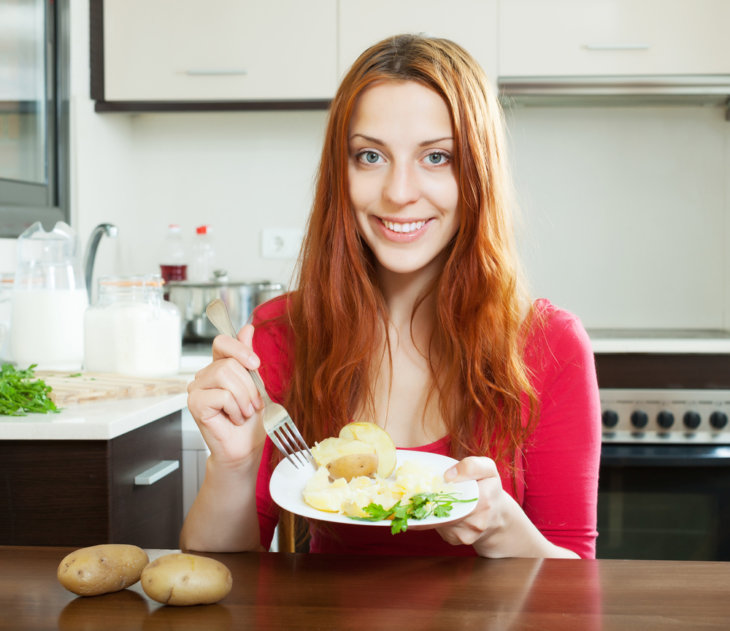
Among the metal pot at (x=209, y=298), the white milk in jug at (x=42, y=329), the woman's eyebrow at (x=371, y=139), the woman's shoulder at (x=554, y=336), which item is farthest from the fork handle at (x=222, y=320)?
the metal pot at (x=209, y=298)

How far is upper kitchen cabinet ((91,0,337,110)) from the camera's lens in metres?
2.34

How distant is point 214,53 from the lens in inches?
93.1

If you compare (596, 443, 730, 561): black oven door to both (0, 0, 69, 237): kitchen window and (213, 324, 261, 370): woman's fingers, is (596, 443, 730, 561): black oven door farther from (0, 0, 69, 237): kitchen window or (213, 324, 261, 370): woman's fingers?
(0, 0, 69, 237): kitchen window

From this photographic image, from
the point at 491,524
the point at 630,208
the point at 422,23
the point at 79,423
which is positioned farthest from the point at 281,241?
the point at 491,524

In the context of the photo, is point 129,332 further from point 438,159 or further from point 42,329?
point 438,159

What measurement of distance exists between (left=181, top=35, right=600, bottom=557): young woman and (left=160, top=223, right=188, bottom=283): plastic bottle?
1.30 meters

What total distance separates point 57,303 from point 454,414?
3.28 ft

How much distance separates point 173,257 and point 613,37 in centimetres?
144

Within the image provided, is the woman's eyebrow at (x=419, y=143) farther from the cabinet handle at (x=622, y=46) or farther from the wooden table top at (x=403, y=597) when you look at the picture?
the cabinet handle at (x=622, y=46)

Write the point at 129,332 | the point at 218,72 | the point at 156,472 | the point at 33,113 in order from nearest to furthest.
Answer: the point at 156,472 < the point at 129,332 < the point at 33,113 < the point at 218,72

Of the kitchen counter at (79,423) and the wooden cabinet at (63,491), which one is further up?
the kitchen counter at (79,423)

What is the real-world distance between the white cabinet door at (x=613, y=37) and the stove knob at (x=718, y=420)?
2.96ft

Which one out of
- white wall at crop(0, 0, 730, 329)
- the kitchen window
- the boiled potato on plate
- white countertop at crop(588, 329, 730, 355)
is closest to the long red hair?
the boiled potato on plate

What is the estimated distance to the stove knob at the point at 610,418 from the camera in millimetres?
2064
